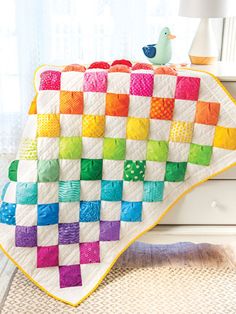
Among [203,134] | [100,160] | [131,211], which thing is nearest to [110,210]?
[131,211]

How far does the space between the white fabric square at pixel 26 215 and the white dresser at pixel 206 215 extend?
1.32 feet

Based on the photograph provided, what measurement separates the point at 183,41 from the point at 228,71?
57 cm

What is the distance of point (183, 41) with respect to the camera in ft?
7.11

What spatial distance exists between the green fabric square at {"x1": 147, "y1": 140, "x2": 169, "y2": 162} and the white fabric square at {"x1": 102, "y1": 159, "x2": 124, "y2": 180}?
0.10 metres

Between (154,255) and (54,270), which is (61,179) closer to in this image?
(54,270)

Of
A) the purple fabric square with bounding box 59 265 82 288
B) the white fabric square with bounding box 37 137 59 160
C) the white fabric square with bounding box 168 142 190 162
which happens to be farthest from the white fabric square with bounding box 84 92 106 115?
the purple fabric square with bounding box 59 265 82 288

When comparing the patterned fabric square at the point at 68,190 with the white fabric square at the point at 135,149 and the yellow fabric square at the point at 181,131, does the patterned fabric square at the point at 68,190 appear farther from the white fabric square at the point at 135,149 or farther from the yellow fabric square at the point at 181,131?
the yellow fabric square at the point at 181,131

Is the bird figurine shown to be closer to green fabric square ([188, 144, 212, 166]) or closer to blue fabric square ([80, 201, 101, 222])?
green fabric square ([188, 144, 212, 166])

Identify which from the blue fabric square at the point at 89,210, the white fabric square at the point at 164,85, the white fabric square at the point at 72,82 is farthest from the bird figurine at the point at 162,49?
the blue fabric square at the point at 89,210

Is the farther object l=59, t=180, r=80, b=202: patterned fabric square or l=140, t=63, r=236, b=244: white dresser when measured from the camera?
l=140, t=63, r=236, b=244: white dresser

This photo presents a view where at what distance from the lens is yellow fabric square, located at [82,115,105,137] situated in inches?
58.5

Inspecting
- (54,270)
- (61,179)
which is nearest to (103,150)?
(61,179)

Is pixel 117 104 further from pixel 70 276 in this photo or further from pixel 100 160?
pixel 70 276

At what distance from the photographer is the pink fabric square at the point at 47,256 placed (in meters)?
1.57
